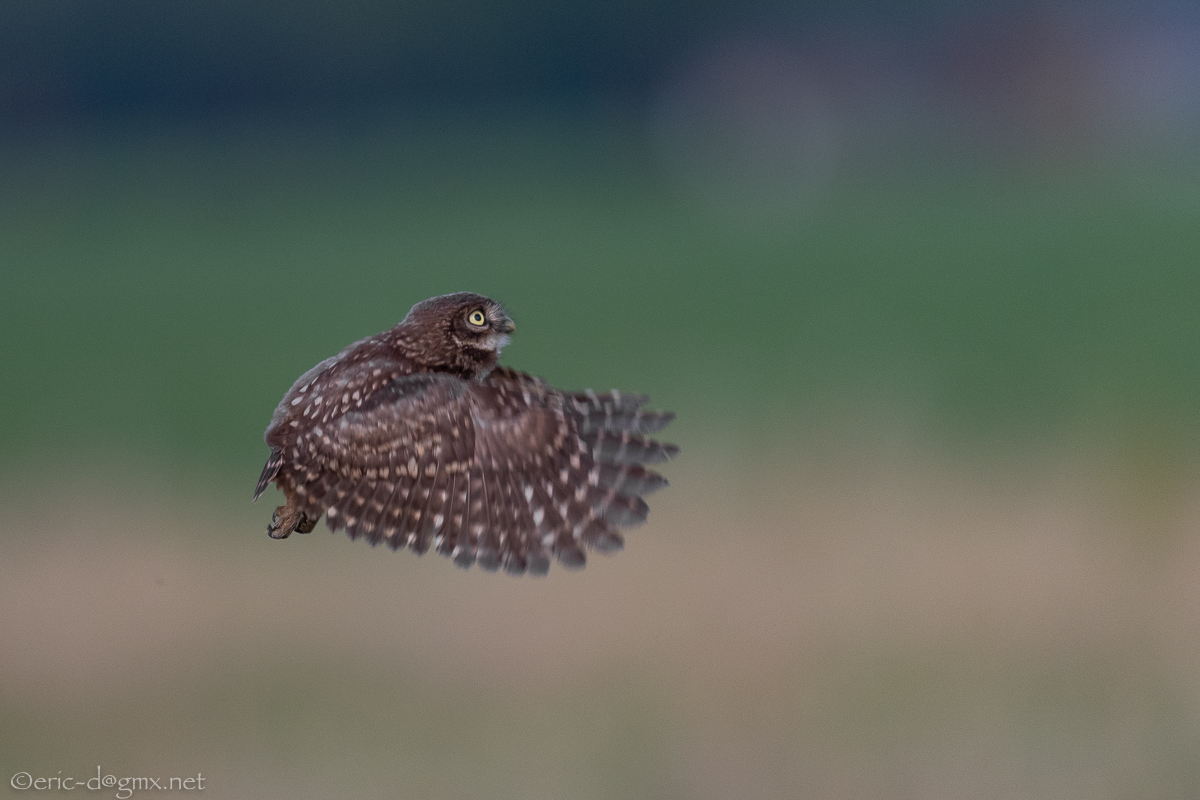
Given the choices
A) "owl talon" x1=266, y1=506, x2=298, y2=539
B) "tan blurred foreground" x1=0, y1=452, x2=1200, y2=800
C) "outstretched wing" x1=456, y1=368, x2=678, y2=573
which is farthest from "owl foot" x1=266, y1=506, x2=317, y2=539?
"tan blurred foreground" x1=0, y1=452, x2=1200, y2=800

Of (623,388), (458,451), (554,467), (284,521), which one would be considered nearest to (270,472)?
(284,521)

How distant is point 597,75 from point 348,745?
119 ft

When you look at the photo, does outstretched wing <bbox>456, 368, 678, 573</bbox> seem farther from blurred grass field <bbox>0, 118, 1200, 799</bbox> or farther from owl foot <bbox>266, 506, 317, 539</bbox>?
blurred grass field <bbox>0, 118, 1200, 799</bbox>

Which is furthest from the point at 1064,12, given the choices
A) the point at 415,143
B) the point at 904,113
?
the point at 415,143

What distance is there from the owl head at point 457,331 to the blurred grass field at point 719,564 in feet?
14.3

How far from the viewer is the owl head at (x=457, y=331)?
3637 millimetres

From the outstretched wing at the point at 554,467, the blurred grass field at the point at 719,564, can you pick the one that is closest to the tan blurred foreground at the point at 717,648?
the blurred grass field at the point at 719,564

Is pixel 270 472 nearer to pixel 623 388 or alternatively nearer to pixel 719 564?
pixel 719 564

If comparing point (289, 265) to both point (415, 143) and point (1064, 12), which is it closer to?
point (415, 143)

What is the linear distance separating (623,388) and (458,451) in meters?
11.8

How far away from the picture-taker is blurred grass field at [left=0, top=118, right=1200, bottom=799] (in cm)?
855

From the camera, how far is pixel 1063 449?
14055mm

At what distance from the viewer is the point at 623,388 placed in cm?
1557

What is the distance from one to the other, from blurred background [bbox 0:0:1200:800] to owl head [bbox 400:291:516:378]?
4.37 m
